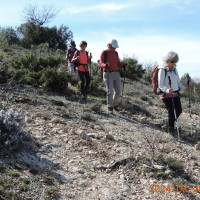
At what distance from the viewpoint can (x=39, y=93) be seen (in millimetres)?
8680

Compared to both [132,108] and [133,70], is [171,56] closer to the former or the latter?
[132,108]

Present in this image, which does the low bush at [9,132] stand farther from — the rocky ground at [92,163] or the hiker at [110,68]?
the hiker at [110,68]

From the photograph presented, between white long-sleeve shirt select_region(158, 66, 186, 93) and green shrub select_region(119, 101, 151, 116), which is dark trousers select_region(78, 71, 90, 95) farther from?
white long-sleeve shirt select_region(158, 66, 186, 93)

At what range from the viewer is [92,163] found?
445 centimetres

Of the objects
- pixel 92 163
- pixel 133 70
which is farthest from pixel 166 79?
pixel 133 70

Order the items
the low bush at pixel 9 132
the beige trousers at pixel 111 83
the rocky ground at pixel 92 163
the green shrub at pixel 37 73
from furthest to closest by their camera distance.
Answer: the green shrub at pixel 37 73 → the beige trousers at pixel 111 83 → the low bush at pixel 9 132 → the rocky ground at pixel 92 163

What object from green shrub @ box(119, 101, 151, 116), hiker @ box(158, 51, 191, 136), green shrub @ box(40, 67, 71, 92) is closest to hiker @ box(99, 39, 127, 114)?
green shrub @ box(119, 101, 151, 116)

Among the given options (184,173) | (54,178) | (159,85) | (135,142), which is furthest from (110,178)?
(159,85)

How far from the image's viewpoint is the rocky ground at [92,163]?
357cm

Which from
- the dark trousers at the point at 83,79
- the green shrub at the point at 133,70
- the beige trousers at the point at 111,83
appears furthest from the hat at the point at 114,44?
the green shrub at the point at 133,70

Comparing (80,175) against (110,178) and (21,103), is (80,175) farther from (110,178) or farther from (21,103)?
(21,103)

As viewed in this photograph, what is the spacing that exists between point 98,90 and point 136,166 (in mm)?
6538

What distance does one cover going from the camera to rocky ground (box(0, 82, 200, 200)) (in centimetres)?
357

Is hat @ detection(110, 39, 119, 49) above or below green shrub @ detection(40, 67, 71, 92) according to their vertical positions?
above
